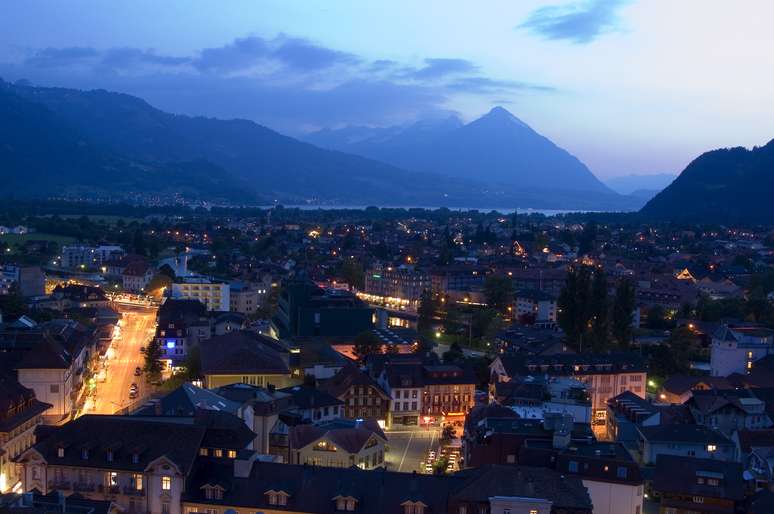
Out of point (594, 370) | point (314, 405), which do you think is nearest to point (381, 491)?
point (314, 405)

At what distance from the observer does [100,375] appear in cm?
3023

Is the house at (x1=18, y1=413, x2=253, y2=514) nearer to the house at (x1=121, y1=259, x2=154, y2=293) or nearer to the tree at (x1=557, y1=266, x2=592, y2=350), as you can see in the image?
the tree at (x1=557, y1=266, x2=592, y2=350)

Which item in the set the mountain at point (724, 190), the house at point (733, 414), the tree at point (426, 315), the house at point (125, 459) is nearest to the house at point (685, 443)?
the house at point (733, 414)

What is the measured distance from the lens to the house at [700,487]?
713 inches

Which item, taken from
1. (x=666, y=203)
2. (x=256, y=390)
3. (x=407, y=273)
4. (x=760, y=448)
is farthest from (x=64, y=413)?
(x=666, y=203)

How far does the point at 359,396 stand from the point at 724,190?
414 feet

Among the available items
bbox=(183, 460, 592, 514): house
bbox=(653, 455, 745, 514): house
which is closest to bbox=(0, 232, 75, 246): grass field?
bbox=(183, 460, 592, 514): house

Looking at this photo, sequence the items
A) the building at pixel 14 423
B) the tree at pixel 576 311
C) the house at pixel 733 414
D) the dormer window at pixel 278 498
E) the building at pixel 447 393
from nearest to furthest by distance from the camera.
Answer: the dormer window at pixel 278 498
the building at pixel 14 423
the house at pixel 733 414
the building at pixel 447 393
the tree at pixel 576 311

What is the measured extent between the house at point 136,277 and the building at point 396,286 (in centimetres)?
1436

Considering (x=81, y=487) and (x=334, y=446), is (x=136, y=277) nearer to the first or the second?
(x=334, y=446)

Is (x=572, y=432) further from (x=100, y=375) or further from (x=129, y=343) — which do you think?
(x=129, y=343)

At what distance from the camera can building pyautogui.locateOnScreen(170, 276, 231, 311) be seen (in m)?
48.4

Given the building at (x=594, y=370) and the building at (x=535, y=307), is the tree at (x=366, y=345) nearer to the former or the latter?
the building at (x=594, y=370)

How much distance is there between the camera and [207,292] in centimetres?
4856
